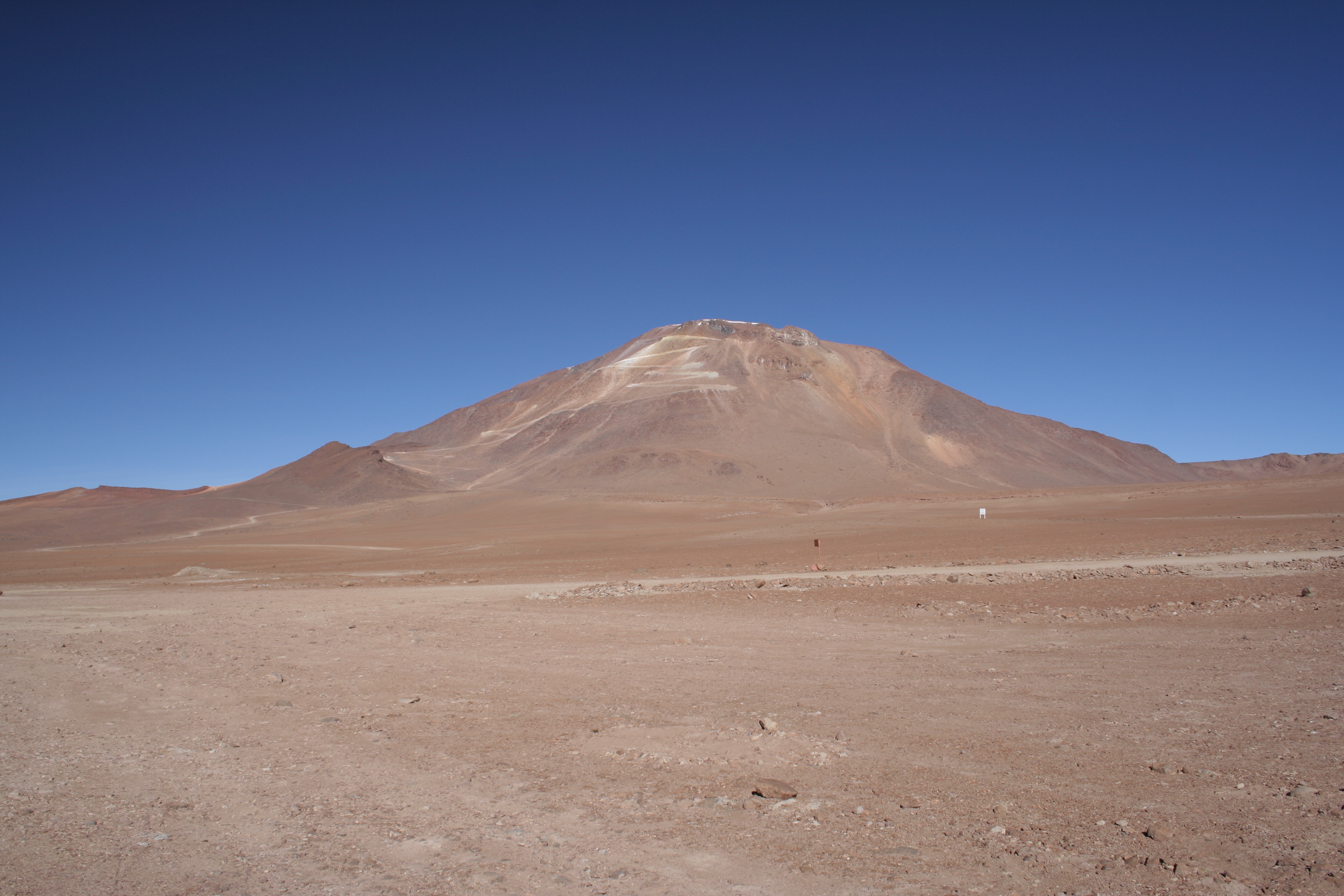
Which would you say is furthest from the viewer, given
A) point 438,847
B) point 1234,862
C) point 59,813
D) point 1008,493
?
point 1008,493

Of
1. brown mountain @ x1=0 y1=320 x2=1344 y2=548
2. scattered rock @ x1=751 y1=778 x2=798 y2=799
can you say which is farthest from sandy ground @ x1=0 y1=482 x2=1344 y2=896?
brown mountain @ x1=0 y1=320 x2=1344 y2=548

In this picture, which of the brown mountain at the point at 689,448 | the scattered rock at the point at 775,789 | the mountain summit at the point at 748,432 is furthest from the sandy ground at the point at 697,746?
the mountain summit at the point at 748,432

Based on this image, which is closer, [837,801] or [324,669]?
[837,801]

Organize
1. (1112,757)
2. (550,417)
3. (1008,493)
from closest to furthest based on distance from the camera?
(1112,757)
(1008,493)
(550,417)

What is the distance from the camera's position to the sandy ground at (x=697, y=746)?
15.4 ft

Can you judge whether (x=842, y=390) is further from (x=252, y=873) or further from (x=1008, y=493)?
(x=252, y=873)

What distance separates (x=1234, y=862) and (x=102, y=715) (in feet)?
30.7

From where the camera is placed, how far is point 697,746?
6988mm

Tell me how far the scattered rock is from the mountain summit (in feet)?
294

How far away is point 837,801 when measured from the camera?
5.66 meters

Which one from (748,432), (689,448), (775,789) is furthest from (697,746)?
(748,432)

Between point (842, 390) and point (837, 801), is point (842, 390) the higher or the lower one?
the higher one

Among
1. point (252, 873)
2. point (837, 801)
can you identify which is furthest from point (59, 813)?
point (837, 801)

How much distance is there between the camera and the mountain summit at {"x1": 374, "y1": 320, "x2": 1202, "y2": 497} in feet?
355
